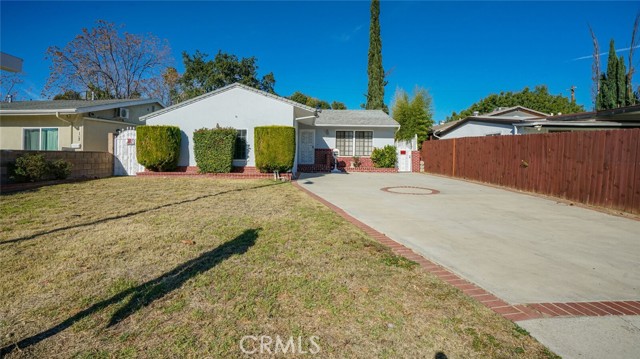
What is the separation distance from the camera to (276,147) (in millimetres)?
14180

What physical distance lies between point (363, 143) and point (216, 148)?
1003 cm

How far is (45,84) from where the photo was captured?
100.0 feet

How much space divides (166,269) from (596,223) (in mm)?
7841

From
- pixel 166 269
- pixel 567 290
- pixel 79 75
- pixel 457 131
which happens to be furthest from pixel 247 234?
pixel 79 75

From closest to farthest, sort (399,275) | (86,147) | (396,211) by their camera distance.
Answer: (399,275) < (396,211) < (86,147)

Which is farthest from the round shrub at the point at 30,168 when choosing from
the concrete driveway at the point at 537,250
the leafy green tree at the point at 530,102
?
the leafy green tree at the point at 530,102

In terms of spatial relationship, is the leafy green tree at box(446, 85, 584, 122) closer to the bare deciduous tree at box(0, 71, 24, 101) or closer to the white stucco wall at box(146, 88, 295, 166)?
the white stucco wall at box(146, 88, 295, 166)

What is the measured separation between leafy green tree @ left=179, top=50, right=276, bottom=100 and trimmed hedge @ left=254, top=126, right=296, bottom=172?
82.5 ft

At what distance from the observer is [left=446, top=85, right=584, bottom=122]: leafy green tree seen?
150ft

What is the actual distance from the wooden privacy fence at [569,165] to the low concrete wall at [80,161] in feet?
53.8

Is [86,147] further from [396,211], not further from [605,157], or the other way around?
[605,157]

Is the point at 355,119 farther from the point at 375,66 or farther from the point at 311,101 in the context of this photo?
the point at 311,101

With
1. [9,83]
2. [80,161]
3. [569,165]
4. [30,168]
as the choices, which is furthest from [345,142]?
[9,83]

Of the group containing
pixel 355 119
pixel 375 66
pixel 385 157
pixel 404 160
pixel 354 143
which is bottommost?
pixel 404 160
